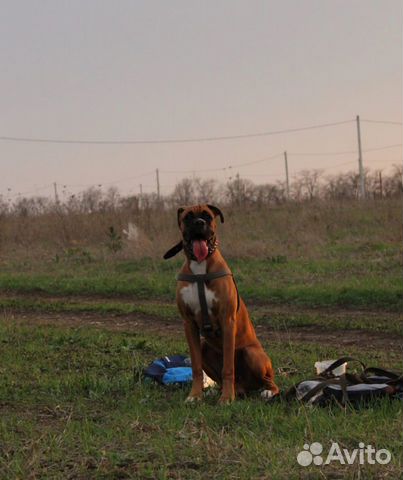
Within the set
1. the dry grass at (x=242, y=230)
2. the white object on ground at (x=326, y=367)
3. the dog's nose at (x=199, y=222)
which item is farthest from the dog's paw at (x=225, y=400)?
the dry grass at (x=242, y=230)

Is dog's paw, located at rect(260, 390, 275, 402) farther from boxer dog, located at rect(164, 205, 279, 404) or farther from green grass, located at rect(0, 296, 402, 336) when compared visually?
green grass, located at rect(0, 296, 402, 336)

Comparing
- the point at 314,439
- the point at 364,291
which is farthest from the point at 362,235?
the point at 314,439

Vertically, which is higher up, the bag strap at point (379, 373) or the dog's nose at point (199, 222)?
the dog's nose at point (199, 222)

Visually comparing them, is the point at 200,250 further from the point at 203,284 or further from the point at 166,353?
the point at 166,353

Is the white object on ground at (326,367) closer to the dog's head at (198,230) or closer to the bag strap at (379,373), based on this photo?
the bag strap at (379,373)

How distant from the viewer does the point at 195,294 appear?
4.85 m

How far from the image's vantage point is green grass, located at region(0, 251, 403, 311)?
32.2ft

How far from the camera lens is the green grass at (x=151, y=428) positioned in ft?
10.4

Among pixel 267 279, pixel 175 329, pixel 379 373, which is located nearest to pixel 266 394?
pixel 379 373

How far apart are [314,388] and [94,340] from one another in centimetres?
354

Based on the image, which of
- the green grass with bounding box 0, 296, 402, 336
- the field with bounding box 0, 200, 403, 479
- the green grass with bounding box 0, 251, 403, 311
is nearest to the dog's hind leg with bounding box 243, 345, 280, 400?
the field with bounding box 0, 200, 403, 479

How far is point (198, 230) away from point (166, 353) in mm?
2214

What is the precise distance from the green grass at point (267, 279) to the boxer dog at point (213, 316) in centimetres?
473

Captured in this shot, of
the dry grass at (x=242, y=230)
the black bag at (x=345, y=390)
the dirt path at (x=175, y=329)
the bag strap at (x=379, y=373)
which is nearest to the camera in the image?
the black bag at (x=345, y=390)
